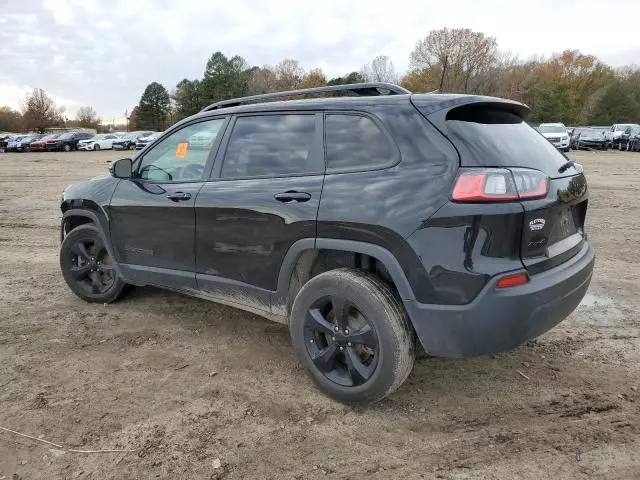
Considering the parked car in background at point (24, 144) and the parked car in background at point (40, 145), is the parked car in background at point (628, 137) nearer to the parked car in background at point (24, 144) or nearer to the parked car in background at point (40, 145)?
the parked car in background at point (40, 145)

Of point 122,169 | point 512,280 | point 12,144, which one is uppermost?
point 122,169

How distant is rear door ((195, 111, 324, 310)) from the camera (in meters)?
3.26

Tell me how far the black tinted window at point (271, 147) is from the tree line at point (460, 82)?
140 ft

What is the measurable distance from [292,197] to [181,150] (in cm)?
136

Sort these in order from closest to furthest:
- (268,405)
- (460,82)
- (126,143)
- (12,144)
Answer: (268,405)
(126,143)
(12,144)
(460,82)

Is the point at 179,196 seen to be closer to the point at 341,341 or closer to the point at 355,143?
the point at 355,143

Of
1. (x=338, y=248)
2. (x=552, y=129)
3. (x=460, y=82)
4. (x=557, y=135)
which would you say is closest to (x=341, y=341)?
(x=338, y=248)

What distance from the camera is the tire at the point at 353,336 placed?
288 cm

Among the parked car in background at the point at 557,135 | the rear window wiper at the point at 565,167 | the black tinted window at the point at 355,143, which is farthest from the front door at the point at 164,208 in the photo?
the parked car in background at the point at 557,135

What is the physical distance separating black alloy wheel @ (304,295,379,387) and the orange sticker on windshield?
1.74 metres

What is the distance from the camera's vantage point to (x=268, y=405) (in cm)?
319

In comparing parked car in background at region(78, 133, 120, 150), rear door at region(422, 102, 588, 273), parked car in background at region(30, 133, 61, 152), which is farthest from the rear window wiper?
parked car in background at region(30, 133, 61, 152)

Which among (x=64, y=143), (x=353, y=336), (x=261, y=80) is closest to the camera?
(x=353, y=336)

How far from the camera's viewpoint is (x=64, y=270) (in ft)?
16.2
